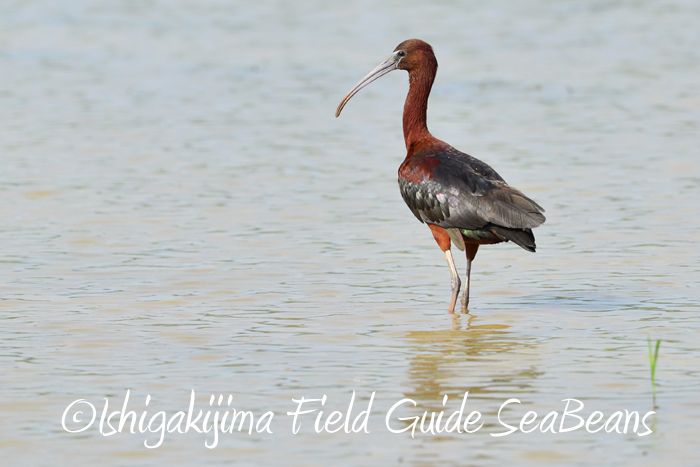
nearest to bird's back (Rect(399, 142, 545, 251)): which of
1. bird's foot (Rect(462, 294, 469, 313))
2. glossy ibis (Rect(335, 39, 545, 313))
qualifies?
glossy ibis (Rect(335, 39, 545, 313))

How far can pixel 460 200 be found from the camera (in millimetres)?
9875

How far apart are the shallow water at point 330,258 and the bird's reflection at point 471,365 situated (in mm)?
29

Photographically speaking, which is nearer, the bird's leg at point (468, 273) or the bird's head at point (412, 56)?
the bird's leg at point (468, 273)

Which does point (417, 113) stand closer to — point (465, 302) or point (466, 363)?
point (465, 302)

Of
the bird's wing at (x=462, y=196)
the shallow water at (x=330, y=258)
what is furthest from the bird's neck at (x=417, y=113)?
the shallow water at (x=330, y=258)

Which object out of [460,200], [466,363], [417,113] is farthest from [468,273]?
[466,363]

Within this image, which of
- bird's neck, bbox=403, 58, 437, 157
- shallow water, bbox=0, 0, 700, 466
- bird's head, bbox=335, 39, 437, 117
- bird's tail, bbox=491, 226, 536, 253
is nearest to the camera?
shallow water, bbox=0, 0, 700, 466

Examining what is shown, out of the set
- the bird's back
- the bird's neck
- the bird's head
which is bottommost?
the bird's back

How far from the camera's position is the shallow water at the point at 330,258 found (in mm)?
7273

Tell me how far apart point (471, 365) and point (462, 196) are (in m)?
1.94

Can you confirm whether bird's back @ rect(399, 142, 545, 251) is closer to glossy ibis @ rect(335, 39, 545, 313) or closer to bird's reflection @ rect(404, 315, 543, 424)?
glossy ibis @ rect(335, 39, 545, 313)

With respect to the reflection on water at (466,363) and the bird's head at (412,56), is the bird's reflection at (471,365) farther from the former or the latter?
the bird's head at (412,56)

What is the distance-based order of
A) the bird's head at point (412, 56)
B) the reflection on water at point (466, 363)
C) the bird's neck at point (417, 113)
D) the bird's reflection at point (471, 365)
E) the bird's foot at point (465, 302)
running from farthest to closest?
the bird's head at point (412, 56)
the bird's neck at point (417, 113)
the bird's foot at point (465, 302)
the reflection on water at point (466, 363)
the bird's reflection at point (471, 365)

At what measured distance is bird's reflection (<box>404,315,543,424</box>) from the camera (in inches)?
298
